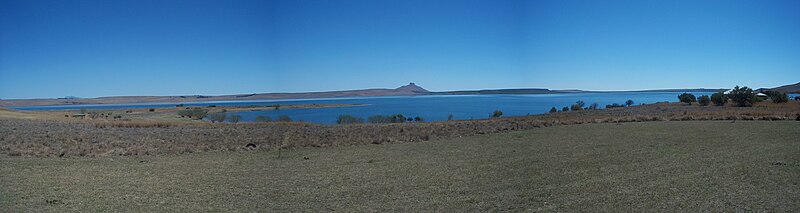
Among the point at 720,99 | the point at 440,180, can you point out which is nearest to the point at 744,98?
the point at 720,99

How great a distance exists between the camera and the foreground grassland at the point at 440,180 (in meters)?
7.22

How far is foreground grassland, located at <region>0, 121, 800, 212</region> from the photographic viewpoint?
7.22 meters

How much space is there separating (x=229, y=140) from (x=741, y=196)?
16.7 meters

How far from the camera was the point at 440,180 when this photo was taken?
9.52 m

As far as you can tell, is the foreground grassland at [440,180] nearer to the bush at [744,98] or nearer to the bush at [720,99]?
the bush at [744,98]

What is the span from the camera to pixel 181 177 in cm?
1039

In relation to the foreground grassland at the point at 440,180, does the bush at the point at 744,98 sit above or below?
above

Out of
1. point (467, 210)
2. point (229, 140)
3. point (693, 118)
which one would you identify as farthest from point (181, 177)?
point (693, 118)

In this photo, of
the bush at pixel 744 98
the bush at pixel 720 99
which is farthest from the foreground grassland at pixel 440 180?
the bush at pixel 720 99

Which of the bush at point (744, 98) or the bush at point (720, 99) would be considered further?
the bush at point (720, 99)

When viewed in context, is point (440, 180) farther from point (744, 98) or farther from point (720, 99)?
point (720, 99)

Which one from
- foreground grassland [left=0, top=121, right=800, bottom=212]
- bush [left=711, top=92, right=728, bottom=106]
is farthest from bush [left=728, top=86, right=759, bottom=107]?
foreground grassland [left=0, top=121, right=800, bottom=212]

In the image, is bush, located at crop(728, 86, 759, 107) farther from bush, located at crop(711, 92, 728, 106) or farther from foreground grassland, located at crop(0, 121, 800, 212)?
foreground grassland, located at crop(0, 121, 800, 212)

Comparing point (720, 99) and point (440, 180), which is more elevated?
point (720, 99)
